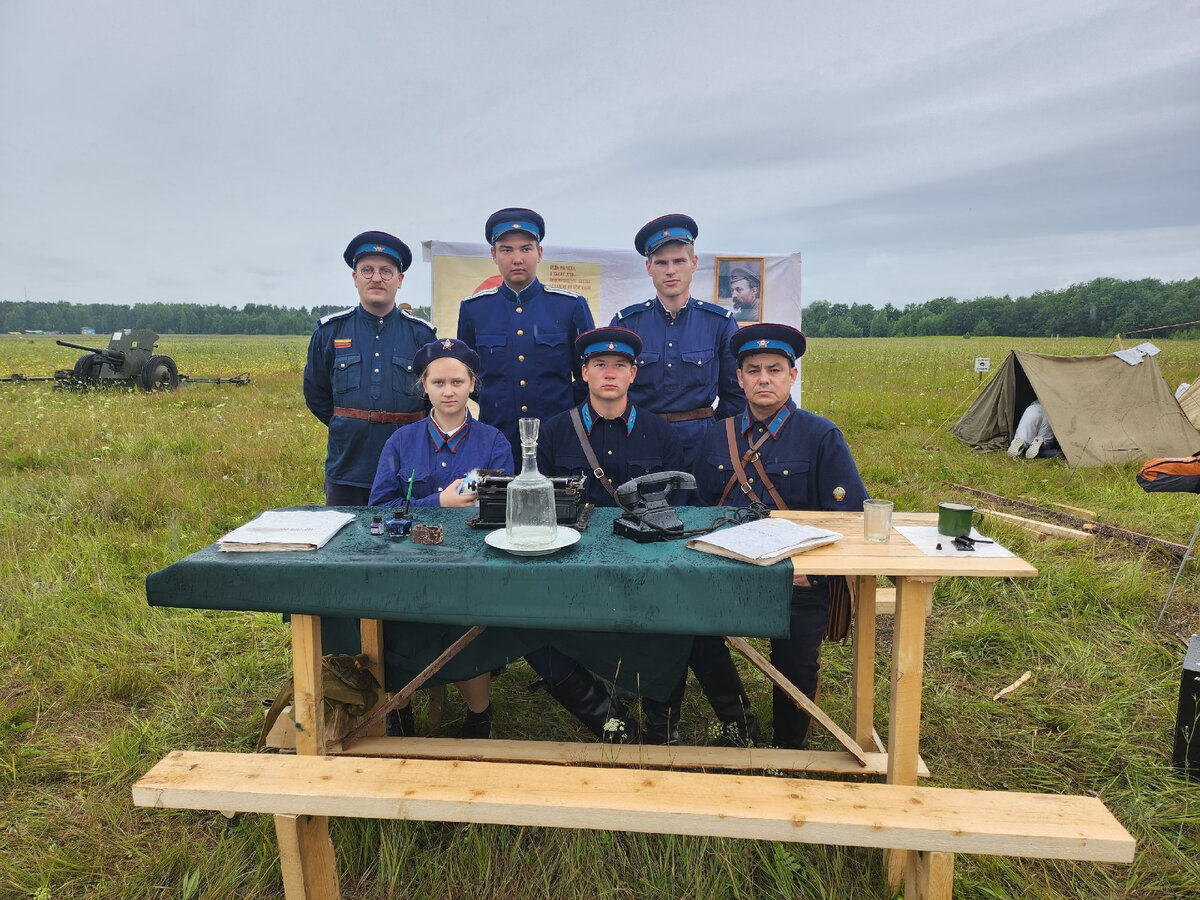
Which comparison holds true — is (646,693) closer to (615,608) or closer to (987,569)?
(615,608)

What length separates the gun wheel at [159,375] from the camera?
1691cm

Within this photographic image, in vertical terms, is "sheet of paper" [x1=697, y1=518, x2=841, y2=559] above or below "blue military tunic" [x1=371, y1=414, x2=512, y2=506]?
below

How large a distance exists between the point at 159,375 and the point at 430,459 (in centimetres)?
1724

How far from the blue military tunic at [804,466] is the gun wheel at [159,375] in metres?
18.1

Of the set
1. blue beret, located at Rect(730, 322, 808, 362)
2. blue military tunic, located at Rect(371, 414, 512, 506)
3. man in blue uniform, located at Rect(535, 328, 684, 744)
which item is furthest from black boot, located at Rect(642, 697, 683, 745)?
blue beret, located at Rect(730, 322, 808, 362)

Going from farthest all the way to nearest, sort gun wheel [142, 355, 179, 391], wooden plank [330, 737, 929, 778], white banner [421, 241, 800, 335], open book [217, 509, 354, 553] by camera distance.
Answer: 1. gun wheel [142, 355, 179, 391]
2. white banner [421, 241, 800, 335]
3. wooden plank [330, 737, 929, 778]
4. open book [217, 509, 354, 553]

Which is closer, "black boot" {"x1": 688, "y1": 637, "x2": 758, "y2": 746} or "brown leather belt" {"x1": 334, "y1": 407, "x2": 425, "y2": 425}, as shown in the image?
"black boot" {"x1": 688, "y1": 637, "x2": 758, "y2": 746}

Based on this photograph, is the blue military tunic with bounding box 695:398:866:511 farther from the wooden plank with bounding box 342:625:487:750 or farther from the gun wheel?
the gun wheel

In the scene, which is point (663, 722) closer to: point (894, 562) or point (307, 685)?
point (894, 562)

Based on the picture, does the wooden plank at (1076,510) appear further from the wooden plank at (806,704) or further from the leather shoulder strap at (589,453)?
the leather shoulder strap at (589,453)

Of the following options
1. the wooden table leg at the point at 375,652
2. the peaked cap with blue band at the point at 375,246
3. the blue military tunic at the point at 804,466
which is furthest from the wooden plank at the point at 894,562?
the peaked cap with blue band at the point at 375,246

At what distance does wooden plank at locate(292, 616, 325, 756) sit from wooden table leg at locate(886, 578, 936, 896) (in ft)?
7.32

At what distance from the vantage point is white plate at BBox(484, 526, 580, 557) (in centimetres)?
239

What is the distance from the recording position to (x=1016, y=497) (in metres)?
7.85
